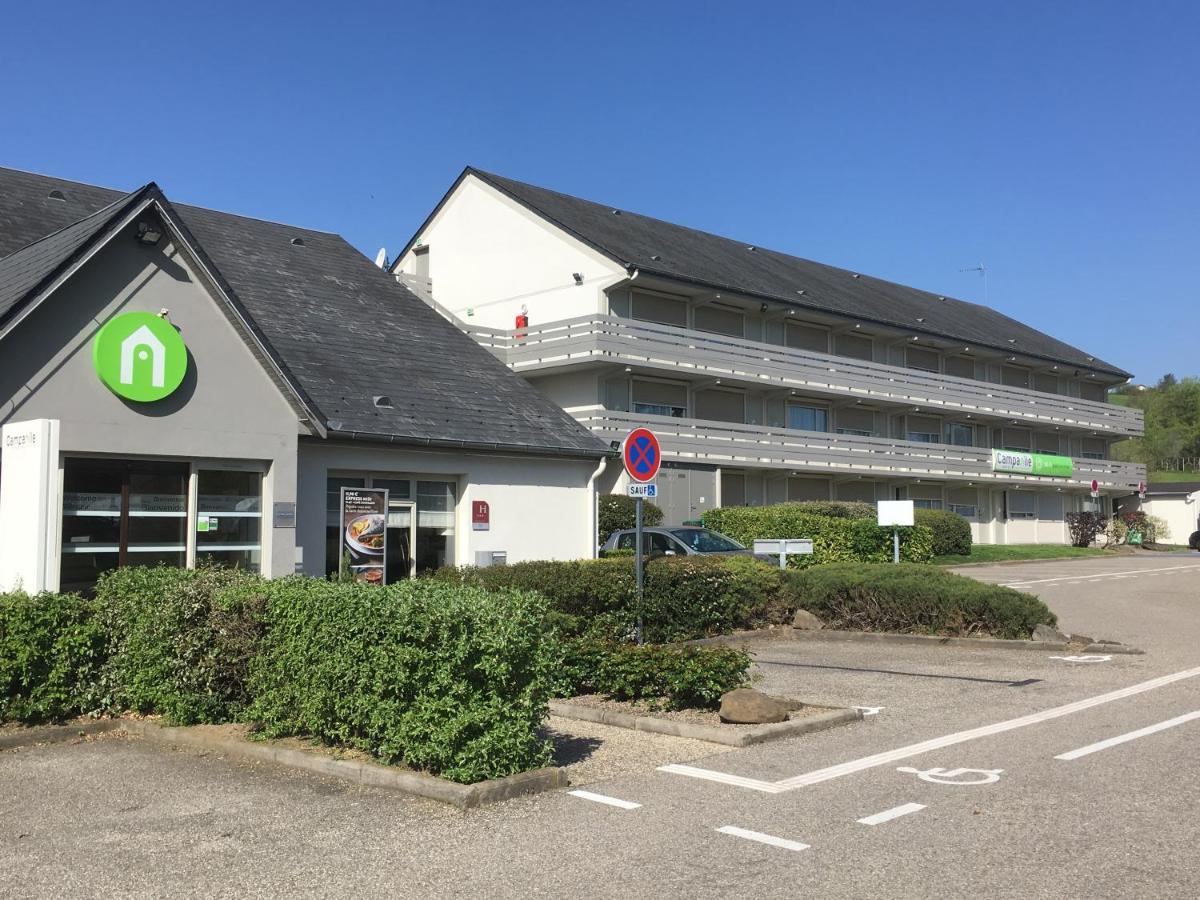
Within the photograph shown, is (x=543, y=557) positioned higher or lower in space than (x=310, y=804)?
higher

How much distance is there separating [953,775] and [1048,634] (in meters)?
8.13

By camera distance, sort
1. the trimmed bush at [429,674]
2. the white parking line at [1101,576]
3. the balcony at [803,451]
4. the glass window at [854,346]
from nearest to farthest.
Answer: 1. the trimmed bush at [429,674]
2. the white parking line at [1101,576]
3. the balcony at [803,451]
4. the glass window at [854,346]

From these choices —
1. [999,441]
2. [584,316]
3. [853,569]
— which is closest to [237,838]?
[853,569]

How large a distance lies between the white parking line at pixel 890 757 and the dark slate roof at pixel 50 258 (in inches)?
324

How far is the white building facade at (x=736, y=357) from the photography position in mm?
36406

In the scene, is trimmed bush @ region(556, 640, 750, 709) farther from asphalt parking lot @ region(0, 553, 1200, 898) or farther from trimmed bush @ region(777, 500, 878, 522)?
trimmed bush @ region(777, 500, 878, 522)

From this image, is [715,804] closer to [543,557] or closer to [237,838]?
[237,838]

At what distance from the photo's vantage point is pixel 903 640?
15969mm

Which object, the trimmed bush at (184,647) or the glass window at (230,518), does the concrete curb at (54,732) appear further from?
the glass window at (230,518)

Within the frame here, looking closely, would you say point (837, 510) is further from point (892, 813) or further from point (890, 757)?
point (892, 813)

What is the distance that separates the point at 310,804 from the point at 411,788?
64 centimetres

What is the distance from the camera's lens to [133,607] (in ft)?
32.1

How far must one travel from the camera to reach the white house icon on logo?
40.5 feet

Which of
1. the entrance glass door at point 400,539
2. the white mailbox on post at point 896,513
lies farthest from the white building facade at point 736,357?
the entrance glass door at point 400,539
